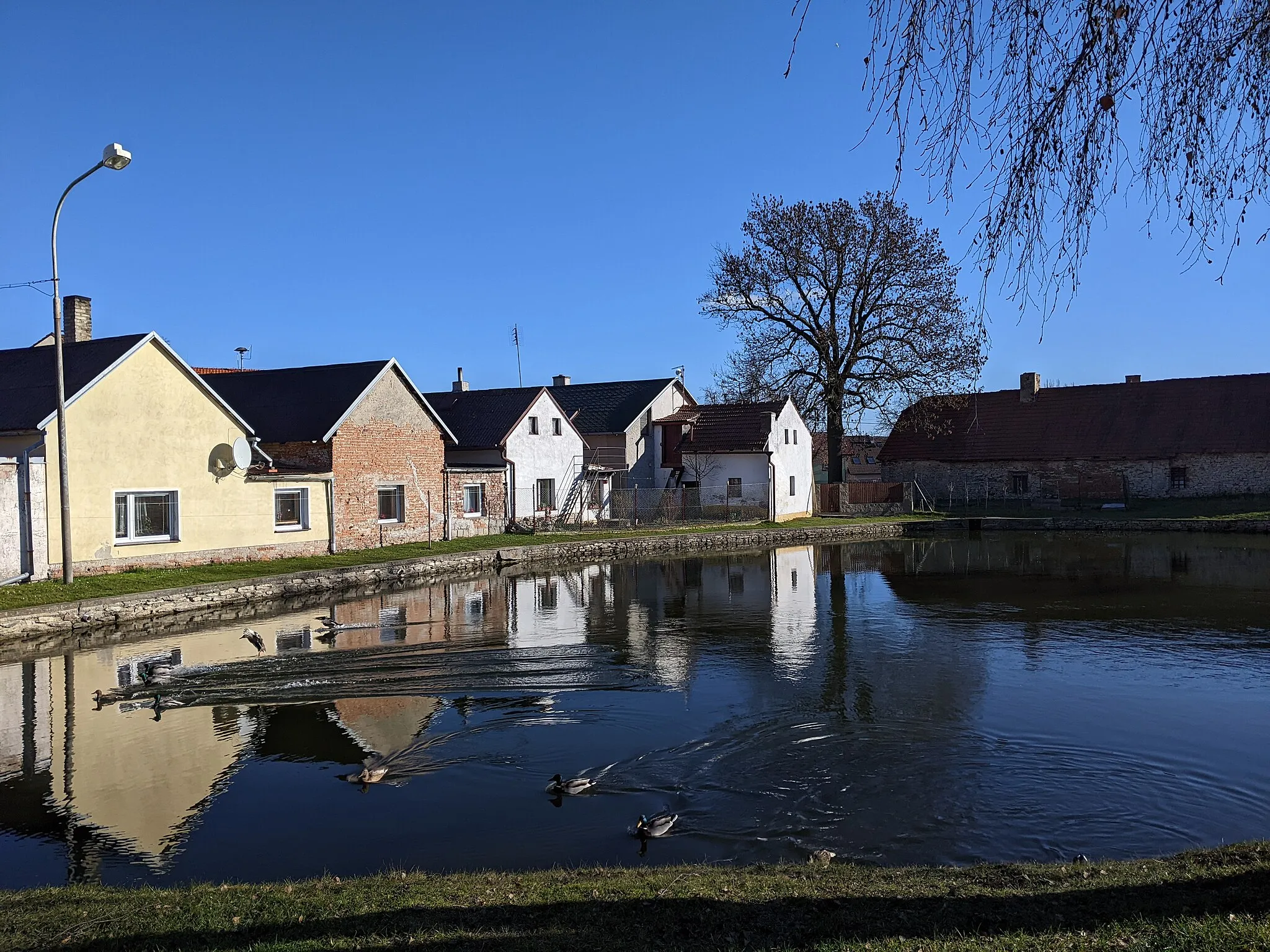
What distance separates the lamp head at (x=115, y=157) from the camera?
1745 centimetres

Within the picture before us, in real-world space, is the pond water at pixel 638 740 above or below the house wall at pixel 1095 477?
below

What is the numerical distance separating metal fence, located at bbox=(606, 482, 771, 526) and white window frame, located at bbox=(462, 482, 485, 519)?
690 centimetres

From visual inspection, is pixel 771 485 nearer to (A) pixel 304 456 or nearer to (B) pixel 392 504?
(B) pixel 392 504

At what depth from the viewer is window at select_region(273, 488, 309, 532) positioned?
27000 millimetres

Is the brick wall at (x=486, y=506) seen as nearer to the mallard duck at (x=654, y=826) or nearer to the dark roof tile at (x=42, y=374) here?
the dark roof tile at (x=42, y=374)

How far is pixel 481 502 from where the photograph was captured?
35281 mm

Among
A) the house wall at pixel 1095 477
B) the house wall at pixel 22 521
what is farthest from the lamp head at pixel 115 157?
the house wall at pixel 1095 477

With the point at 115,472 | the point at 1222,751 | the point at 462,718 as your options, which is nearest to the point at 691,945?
the point at 462,718

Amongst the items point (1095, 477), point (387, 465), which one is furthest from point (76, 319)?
point (1095, 477)

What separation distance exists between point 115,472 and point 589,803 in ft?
58.6

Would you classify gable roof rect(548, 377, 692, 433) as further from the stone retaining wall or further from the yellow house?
the yellow house

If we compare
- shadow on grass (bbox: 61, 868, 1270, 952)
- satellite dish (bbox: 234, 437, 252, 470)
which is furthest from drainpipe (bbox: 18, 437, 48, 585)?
shadow on grass (bbox: 61, 868, 1270, 952)

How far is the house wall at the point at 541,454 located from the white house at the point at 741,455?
20.1 ft

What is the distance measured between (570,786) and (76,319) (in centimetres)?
2356
